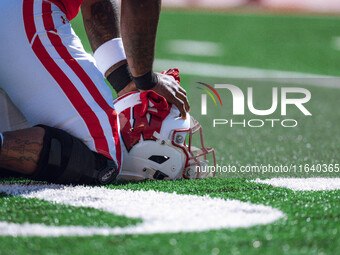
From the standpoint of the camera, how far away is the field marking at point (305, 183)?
2.45 meters

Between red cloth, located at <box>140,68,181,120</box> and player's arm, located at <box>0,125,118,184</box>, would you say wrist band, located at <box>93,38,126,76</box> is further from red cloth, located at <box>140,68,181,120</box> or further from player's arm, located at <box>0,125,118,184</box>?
player's arm, located at <box>0,125,118,184</box>

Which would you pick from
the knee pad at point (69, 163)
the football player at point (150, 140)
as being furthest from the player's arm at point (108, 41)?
the knee pad at point (69, 163)

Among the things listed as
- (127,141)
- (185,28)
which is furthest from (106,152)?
(185,28)

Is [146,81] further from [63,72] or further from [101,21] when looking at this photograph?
[101,21]

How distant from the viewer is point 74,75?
8.21ft

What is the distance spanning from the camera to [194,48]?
9.11m

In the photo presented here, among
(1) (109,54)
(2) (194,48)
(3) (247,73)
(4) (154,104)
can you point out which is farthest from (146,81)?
(2) (194,48)

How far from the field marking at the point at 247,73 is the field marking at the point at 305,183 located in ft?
12.1

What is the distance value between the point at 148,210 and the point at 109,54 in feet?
3.51

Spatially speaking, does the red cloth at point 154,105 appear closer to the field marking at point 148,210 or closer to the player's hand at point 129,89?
the player's hand at point 129,89

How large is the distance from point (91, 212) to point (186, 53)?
6.79 meters

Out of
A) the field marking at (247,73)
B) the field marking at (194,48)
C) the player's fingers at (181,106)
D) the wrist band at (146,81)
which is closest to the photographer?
the wrist band at (146,81)

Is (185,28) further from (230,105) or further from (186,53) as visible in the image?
(230,105)

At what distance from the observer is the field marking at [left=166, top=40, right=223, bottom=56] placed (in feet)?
28.4
